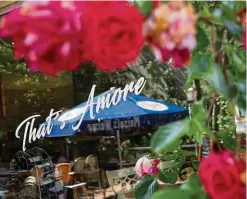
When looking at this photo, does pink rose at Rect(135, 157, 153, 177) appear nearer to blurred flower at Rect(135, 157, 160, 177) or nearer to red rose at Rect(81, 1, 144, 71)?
blurred flower at Rect(135, 157, 160, 177)

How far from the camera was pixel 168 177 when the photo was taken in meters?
1.34

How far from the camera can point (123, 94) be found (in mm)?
6027

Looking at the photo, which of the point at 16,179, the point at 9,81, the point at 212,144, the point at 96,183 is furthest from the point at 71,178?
the point at 212,144

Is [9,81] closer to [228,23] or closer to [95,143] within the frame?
[95,143]

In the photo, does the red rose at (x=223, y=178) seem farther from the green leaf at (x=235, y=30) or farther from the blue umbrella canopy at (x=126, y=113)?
the blue umbrella canopy at (x=126, y=113)

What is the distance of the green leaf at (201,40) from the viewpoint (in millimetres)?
762

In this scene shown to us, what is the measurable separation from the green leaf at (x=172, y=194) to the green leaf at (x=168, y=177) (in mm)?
574

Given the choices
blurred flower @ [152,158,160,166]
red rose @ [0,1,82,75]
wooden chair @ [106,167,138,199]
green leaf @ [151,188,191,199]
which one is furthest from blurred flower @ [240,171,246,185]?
wooden chair @ [106,167,138,199]

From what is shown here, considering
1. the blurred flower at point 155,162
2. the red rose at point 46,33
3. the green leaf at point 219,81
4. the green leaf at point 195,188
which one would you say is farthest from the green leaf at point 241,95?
the blurred flower at point 155,162

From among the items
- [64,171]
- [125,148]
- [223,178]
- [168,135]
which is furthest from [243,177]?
[125,148]

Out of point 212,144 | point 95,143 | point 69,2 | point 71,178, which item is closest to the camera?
point 69,2

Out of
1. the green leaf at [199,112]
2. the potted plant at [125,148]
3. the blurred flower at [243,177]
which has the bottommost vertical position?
the potted plant at [125,148]

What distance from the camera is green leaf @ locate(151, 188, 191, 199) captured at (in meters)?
0.74

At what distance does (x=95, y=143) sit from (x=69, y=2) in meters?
8.85
